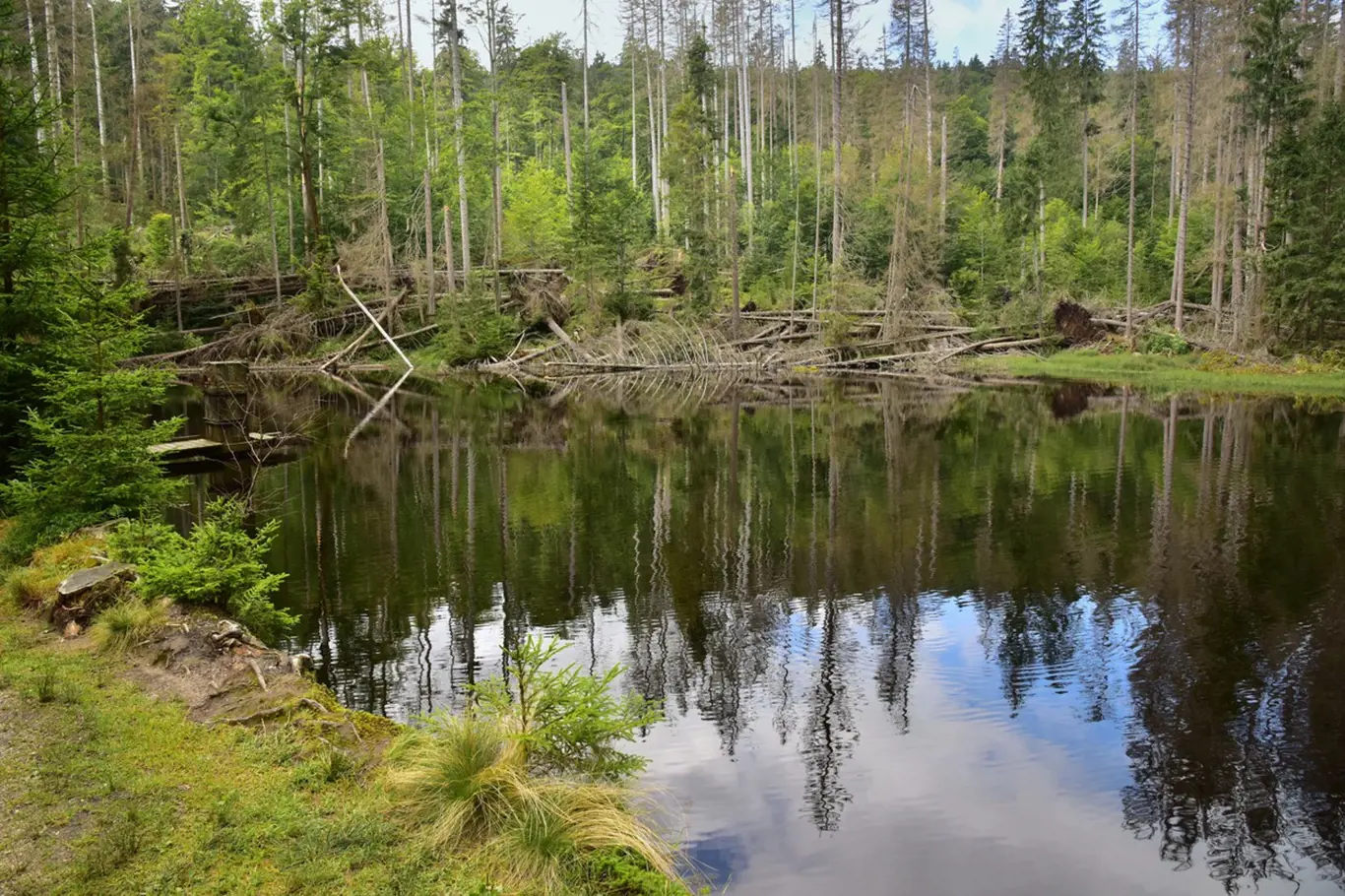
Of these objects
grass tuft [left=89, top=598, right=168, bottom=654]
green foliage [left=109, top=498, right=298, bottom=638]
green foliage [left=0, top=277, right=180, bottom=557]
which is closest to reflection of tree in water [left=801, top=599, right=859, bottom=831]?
green foliage [left=109, top=498, right=298, bottom=638]

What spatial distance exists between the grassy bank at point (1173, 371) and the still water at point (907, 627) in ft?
37.1

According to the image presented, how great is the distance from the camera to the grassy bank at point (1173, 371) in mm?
31828

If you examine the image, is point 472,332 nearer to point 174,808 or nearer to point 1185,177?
point 1185,177

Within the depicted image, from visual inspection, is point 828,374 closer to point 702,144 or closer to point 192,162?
point 702,144

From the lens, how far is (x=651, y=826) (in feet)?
20.1

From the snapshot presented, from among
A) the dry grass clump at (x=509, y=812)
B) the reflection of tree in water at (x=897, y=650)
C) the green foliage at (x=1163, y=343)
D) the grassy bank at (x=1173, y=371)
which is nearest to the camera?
the dry grass clump at (x=509, y=812)

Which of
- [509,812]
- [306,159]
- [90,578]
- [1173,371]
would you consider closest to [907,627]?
[509,812]

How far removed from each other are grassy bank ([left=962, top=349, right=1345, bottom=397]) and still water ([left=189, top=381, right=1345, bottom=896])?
11.3 metres

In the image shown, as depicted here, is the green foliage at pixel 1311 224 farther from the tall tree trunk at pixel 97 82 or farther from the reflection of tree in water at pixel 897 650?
the tall tree trunk at pixel 97 82

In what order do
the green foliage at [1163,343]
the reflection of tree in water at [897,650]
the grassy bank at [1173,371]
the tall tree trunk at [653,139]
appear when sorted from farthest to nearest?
the tall tree trunk at [653,139] < the green foliage at [1163,343] < the grassy bank at [1173,371] < the reflection of tree in water at [897,650]

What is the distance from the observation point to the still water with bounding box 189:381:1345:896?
6305 mm

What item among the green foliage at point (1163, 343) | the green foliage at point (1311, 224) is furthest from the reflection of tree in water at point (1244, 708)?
the green foliage at point (1163, 343)

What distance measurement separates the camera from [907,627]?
1035 cm

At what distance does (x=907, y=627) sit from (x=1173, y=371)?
30134 millimetres
